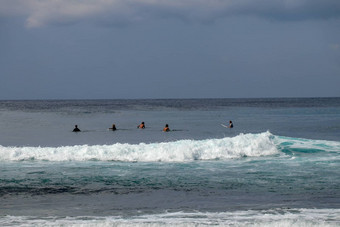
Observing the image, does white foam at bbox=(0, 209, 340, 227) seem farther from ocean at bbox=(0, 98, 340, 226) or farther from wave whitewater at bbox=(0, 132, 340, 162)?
wave whitewater at bbox=(0, 132, 340, 162)

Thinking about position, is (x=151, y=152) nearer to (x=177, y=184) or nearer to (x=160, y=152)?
(x=160, y=152)

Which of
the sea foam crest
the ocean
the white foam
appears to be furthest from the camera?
the sea foam crest

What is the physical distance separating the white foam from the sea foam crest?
10.1 meters

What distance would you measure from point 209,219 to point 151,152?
1140cm

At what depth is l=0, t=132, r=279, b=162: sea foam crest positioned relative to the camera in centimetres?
2305

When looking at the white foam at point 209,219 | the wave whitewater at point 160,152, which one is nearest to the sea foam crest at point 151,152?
the wave whitewater at point 160,152

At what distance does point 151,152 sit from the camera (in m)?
23.4

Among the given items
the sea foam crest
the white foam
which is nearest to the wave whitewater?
the sea foam crest

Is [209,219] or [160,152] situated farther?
[160,152]

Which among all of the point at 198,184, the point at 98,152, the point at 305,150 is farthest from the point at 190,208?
the point at 305,150

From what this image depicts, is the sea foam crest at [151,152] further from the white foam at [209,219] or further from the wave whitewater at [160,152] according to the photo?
the white foam at [209,219]

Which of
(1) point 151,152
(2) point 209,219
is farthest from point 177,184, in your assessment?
(1) point 151,152

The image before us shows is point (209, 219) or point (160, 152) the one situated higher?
point (160, 152)

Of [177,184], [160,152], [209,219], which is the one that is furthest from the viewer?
[160,152]
